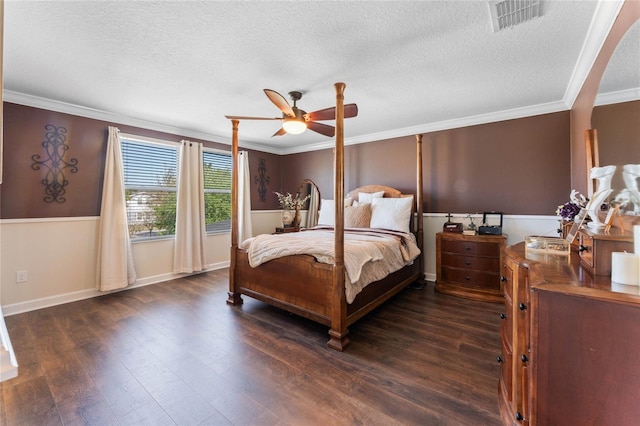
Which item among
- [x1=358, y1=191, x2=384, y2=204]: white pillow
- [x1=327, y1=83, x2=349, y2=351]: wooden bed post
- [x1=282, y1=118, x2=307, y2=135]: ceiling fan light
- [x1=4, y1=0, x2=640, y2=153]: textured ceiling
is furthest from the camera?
[x1=358, y1=191, x2=384, y2=204]: white pillow

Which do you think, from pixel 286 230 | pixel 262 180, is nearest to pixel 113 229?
pixel 286 230

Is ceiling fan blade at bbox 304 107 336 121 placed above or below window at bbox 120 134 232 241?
above

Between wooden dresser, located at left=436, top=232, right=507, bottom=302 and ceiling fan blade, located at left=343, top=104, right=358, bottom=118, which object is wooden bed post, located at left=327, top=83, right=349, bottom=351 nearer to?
ceiling fan blade, located at left=343, top=104, right=358, bottom=118

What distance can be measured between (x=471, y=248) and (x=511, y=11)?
247 centimetres

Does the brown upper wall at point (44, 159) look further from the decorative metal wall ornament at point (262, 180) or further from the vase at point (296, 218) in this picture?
the vase at point (296, 218)

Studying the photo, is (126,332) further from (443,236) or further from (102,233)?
(443,236)

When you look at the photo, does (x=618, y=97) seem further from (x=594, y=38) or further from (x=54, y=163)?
(x=54, y=163)

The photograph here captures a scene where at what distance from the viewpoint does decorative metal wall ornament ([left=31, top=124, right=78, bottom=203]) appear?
318 cm

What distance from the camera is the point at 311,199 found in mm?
5637

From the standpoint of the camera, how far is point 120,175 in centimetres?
362

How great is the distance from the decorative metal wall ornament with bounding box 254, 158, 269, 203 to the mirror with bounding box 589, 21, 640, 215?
4828 mm

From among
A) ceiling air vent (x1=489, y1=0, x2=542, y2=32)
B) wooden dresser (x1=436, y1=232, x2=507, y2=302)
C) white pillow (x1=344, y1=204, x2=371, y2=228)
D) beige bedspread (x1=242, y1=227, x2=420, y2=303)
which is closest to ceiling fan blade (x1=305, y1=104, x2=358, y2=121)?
ceiling air vent (x1=489, y1=0, x2=542, y2=32)

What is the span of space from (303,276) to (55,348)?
2.09 m

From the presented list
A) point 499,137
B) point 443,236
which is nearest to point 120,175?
point 443,236
